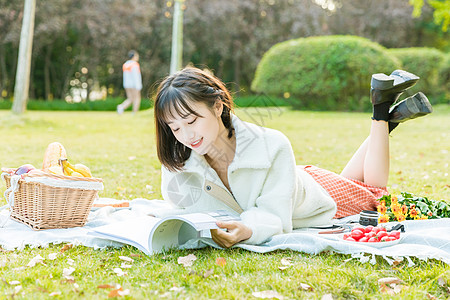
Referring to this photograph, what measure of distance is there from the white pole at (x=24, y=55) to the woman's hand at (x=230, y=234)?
9.66m

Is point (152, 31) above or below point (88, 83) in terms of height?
above

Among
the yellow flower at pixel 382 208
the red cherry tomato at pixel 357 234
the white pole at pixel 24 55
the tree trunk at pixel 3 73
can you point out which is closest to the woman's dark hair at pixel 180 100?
the red cherry tomato at pixel 357 234

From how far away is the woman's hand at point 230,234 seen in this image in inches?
101

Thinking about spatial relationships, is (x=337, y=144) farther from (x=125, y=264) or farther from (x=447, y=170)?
(x=125, y=264)

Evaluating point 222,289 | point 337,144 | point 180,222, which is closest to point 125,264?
point 180,222

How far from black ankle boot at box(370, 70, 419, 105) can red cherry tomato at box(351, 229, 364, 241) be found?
1.01m

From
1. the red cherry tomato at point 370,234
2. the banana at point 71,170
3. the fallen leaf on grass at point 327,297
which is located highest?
the banana at point 71,170

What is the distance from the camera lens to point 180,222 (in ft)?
8.95

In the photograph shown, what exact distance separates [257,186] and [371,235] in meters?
0.68

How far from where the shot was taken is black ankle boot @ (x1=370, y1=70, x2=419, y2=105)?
325 cm

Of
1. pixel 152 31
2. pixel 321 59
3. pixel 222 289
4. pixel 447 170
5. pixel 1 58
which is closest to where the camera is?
pixel 222 289

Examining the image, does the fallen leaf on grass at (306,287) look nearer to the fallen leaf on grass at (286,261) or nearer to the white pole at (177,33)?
the fallen leaf on grass at (286,261)

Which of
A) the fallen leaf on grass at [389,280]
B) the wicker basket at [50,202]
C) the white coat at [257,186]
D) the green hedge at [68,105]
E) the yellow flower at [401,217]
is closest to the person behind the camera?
the fallen leaf on grass at [389,280]

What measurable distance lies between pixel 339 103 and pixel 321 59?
5.65 ft
